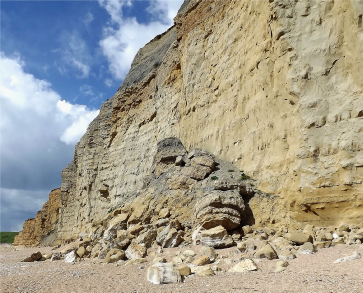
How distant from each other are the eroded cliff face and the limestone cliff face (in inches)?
693

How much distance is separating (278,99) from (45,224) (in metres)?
31.1

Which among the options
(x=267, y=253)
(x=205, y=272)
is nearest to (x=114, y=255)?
(x=205, y=272)

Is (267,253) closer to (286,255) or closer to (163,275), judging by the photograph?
(286,255)

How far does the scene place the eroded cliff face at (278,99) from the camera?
7.80 metres

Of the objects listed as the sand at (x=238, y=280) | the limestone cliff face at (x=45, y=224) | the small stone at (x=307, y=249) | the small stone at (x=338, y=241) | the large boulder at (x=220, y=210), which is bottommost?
the sand at (x=238, y=280)

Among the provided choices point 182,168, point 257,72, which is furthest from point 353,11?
point 182,168

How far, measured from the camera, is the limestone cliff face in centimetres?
3203

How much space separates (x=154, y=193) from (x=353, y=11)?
8.17 meters

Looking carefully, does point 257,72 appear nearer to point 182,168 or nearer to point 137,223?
point 182,168

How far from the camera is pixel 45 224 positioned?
3322 centimetres

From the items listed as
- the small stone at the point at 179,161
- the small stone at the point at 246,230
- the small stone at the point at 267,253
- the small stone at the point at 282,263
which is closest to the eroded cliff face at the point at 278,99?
the small stone at the point at 246,230

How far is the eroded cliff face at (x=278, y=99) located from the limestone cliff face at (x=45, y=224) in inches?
693

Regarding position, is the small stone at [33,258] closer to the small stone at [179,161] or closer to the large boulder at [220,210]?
the small stone at [179,161]

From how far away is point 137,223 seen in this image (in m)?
10.4
